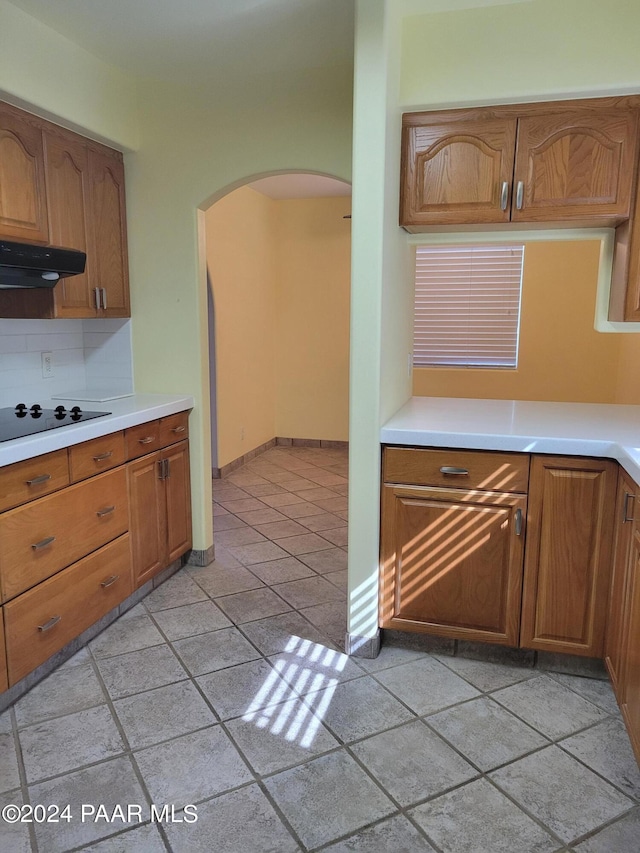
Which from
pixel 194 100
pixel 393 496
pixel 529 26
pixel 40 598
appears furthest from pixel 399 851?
pixel 194 100

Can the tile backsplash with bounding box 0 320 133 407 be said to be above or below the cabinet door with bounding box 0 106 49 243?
below

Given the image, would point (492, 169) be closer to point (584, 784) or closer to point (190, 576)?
point (584, 784)

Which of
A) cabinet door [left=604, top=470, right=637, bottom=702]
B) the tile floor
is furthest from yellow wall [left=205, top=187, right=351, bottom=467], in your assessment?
cabinet door [left=604, top=470, right=637, bottom=702]

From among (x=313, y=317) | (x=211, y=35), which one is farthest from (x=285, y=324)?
(x=211, y=35)

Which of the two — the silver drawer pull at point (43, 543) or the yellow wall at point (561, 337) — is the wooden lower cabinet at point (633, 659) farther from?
the yellow wall at point (561, 337)

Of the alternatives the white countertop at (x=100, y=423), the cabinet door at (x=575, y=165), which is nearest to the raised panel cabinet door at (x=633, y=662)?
the cabinet door at (x=575, y=165)

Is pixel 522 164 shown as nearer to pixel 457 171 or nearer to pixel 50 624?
pixel 457 171

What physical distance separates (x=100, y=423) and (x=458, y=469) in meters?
1.43

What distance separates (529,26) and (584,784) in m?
2.58

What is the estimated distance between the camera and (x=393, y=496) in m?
2.40

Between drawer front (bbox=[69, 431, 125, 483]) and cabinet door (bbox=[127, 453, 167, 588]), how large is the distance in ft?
0.41

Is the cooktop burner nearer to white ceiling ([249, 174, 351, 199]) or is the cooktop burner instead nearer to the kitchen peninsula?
the kitchen peninsula

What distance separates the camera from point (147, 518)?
2.93m

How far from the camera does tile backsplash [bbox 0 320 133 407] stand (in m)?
2.88
